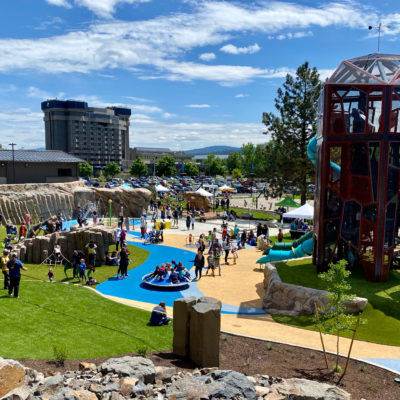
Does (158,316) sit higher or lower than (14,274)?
lower

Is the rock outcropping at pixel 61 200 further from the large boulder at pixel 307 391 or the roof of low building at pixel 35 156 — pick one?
the large boulder at pixel 307 391

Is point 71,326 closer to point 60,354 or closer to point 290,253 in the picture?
point 60,354

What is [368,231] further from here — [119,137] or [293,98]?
[119,137]

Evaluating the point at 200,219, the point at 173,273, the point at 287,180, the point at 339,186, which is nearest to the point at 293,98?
the point at 287,180

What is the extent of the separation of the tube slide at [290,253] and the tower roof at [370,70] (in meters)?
8.30

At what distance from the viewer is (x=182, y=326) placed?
35.4ft

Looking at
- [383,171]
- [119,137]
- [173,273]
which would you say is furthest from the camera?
[119,137]

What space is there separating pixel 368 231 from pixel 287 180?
81.5 ft

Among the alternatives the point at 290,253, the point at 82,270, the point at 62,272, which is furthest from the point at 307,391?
→ the point at 62,272

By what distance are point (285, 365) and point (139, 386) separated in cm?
473

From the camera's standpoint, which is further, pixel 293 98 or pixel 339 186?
pixel 293 98

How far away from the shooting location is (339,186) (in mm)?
17781

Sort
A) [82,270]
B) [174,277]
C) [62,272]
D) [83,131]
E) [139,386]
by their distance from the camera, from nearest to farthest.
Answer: [139,386], [82,270], [174,277], [62,272], [83,131]

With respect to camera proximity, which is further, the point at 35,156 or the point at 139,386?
the point at 35,156
